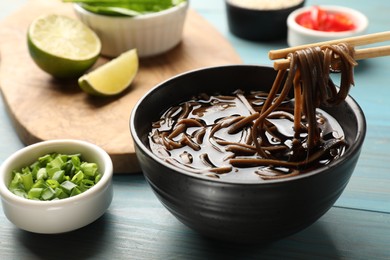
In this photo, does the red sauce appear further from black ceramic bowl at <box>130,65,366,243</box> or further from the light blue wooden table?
black ceramic bowl at <box>130,65,366,243</box>

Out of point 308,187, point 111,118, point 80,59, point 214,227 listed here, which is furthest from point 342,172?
point 80,59

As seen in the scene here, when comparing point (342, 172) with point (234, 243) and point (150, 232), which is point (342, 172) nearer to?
point (234, 243)

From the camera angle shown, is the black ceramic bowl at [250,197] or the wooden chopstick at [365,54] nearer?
the black ceramic bowl at [250,197]

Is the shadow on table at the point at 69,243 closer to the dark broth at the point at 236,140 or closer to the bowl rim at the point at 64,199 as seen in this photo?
the bowl rim at the point at 64,199

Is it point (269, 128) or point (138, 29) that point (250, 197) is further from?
point (138, 29)

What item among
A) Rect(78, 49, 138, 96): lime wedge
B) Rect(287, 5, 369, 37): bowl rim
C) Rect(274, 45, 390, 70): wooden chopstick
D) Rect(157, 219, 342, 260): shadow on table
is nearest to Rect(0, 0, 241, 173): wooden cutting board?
Rect(78, 49, 138, 96): lime wedge

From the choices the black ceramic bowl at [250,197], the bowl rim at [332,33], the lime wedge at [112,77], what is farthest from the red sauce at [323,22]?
the black ceramic bowl at [250,197]
